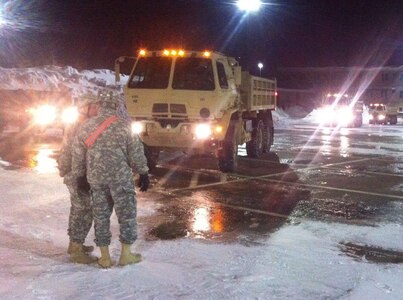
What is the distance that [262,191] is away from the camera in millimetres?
10016

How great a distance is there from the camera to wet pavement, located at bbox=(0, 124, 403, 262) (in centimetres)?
726

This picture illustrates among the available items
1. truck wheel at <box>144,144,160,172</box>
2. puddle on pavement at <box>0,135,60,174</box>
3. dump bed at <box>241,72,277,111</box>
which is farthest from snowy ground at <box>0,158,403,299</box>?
dump bed at <box>241,72,277,111</box>

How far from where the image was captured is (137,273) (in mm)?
5008

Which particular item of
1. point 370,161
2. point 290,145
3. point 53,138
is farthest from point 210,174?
point 53,138

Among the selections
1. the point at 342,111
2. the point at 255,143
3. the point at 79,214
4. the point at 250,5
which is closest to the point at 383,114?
the point at 342,111

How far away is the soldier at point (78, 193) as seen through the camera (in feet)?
17.2

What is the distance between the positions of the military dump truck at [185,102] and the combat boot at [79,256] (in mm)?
5848

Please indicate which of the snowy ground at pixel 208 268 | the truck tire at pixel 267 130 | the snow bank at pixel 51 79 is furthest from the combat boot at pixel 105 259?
the snow bank at pixel 51 79

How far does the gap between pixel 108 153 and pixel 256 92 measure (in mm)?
10121

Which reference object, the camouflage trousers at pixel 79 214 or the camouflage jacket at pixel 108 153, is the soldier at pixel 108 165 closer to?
the camouflage jacket at pixel 108 153

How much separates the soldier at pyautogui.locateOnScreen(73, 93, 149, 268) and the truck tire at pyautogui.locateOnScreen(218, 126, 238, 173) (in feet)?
22.9

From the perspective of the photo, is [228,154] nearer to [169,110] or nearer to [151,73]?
[169,110]

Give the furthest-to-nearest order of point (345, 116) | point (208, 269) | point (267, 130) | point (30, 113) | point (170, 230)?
point (345, 116)
point (30, 113)
point (267, 130)
point (170, 230)
point (208, 269)

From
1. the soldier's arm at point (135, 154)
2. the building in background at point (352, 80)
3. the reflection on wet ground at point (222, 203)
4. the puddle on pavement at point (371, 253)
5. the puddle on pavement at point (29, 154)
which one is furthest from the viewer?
the building in background at point (352, 80)
